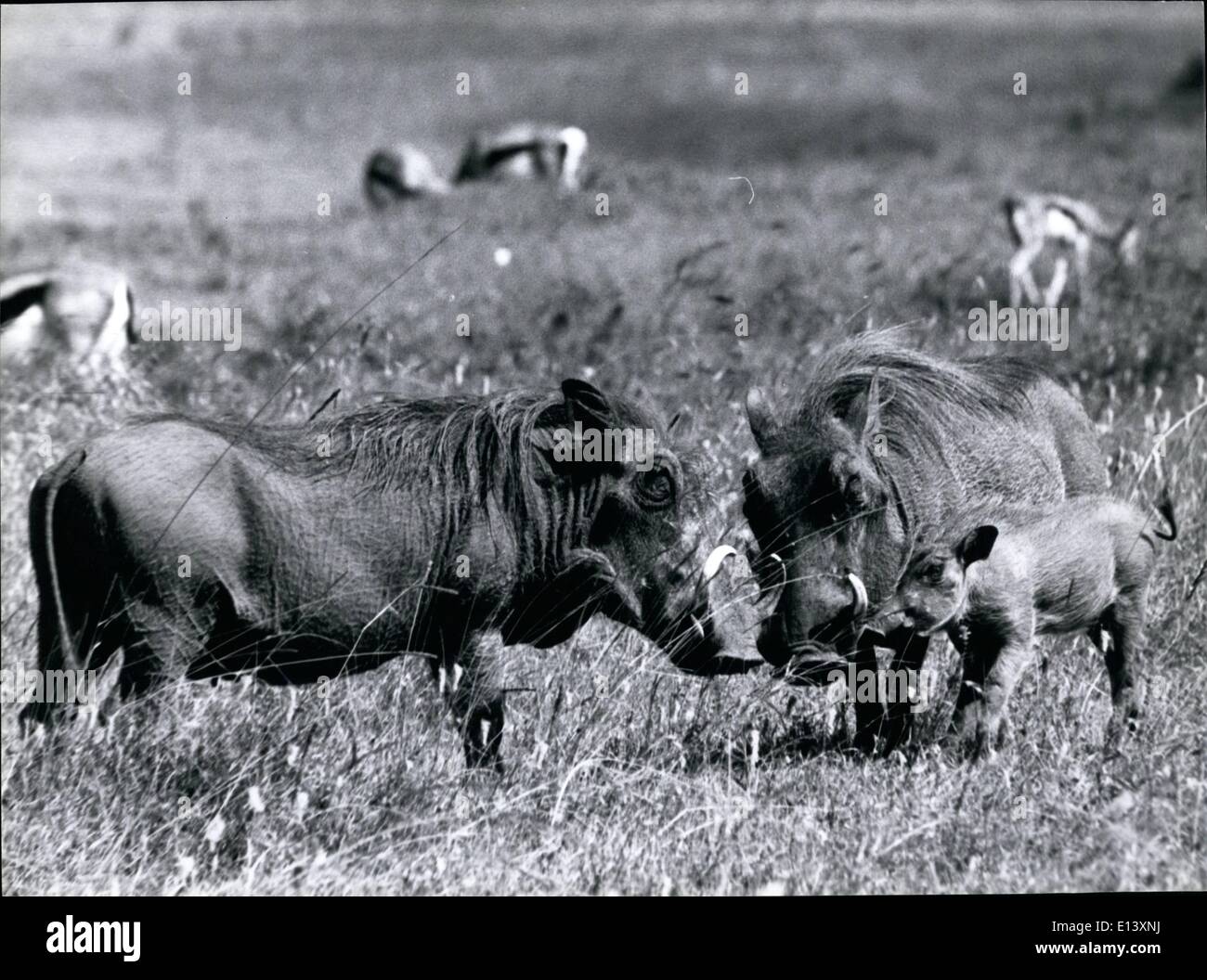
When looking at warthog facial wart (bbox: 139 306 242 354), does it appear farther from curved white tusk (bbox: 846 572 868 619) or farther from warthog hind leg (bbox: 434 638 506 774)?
curved white tusk (bbox: 846 572 868 619)

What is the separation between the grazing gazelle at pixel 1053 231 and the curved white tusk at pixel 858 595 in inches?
215

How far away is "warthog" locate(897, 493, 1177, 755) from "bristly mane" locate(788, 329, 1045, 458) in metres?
0.33

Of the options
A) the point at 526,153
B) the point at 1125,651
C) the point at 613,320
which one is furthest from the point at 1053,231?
the point at 1125,651

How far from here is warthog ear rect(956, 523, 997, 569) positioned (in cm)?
589

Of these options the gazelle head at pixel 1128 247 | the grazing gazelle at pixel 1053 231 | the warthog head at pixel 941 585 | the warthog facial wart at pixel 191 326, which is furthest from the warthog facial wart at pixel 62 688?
the grazing gazelle at pixel 1053 231

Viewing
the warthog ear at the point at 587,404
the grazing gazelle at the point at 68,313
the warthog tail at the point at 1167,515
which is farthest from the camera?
the grazing gazelle at the point at 68,313

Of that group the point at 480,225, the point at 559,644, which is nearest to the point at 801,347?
the point at 559,644

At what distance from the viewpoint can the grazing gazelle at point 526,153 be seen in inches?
487

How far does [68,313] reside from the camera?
27.4 feet

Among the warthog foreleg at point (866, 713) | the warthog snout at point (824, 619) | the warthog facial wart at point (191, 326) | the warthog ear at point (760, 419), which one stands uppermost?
the warthog facial wart at point (191, 326)

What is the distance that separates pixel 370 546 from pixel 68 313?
9.80ft

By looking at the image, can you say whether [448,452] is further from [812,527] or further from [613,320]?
[613,320]

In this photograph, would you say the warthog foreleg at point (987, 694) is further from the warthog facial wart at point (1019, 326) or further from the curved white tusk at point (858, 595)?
the warthog facial wart at point (1019, 326)

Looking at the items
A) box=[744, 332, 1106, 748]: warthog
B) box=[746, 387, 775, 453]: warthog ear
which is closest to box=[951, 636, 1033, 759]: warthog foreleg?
box=[744, 332, 1106, 748]: warthog
